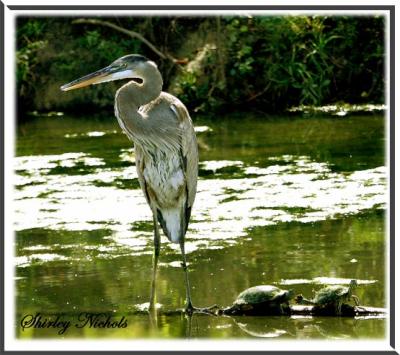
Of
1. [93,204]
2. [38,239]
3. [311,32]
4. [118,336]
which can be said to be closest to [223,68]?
[311,32]

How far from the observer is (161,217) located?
755cm

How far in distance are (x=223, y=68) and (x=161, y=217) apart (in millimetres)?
10698

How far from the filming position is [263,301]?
6.55 meters

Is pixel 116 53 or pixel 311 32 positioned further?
pixel 116 53

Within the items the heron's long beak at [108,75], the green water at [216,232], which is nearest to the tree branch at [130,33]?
the green water at [216,232]

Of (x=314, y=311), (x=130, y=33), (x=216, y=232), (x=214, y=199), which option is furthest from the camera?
(x=130, y=33)

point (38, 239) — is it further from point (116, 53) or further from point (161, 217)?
point (116, 53)

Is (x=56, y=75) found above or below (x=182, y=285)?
above

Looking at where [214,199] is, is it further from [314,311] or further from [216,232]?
[314,311]
